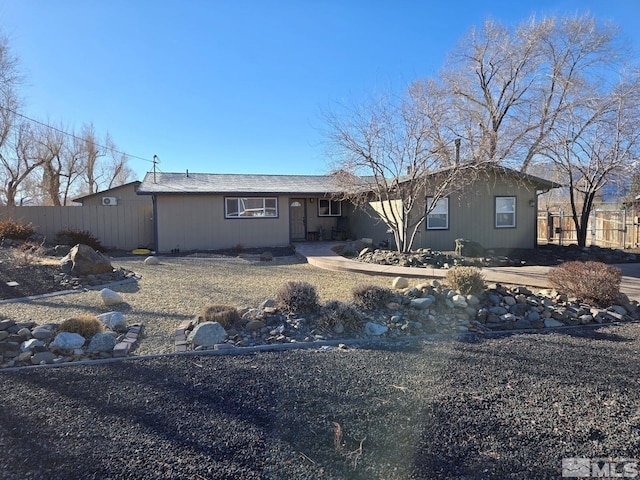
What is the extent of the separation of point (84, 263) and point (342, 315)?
6.07 meters

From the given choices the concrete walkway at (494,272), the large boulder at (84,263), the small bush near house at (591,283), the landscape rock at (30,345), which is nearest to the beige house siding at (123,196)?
the large boulder at (84,263)

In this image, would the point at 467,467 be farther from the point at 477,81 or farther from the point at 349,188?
the point at 477,81

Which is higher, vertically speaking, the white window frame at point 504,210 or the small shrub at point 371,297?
the white window frame at point 504,210

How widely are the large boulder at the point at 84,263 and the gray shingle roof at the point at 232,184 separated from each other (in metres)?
5.11

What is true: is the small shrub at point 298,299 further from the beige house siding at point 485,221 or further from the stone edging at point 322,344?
the beige house siding at point 485,221

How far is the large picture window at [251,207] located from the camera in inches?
570

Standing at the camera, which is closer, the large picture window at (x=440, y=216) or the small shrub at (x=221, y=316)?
the small shrub at (x=221, y=316)

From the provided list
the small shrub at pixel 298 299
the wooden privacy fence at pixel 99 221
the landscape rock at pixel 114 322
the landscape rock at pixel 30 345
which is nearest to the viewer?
the landscape rock at pixel 30 345

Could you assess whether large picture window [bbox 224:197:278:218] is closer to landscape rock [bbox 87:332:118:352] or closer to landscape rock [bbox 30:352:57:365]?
landscape rock [bbox 87:332:118:352]

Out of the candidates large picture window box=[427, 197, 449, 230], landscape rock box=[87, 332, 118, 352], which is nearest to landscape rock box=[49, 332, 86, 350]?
landscape rock box=[87, 332, 118, 352]

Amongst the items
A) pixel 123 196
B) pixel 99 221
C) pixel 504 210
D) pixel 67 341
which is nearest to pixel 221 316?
pixel 67 341

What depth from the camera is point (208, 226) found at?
14.2 meters

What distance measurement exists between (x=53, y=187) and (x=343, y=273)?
88.3 feet

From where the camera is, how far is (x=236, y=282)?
800cm
